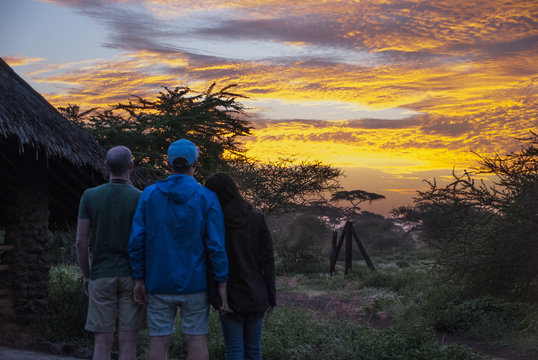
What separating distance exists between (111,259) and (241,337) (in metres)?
1.10

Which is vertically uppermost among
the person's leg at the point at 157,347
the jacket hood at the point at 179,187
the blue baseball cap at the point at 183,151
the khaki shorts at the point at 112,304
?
the blue baseball cap at the point at 183,151

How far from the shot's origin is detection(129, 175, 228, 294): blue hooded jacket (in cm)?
377

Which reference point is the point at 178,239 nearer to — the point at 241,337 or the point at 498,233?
the point at 241,337

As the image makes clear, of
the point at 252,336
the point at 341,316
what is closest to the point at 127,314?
the point at 252,336

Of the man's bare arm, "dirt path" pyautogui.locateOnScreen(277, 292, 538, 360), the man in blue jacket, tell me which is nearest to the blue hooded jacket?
the man in blue jacket

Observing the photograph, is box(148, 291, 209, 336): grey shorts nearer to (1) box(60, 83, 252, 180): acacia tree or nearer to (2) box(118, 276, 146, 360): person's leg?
(2) box(118, 276, 146, 360): person's leg

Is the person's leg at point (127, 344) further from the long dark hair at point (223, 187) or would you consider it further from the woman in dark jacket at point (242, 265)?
the long dark hair at point (223, 187)

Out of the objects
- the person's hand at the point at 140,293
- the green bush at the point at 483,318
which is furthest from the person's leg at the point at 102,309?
the green bush at the point at 483,318

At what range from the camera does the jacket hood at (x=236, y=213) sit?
394 cm

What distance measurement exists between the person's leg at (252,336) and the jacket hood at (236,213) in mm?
698

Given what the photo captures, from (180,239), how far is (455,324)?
8.50 metres

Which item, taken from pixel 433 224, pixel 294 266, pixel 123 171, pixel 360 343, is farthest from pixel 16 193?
pixel 433 224

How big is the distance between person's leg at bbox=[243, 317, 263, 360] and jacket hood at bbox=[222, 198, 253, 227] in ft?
2.29

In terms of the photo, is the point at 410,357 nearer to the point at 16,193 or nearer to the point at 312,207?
the point at 16,193
